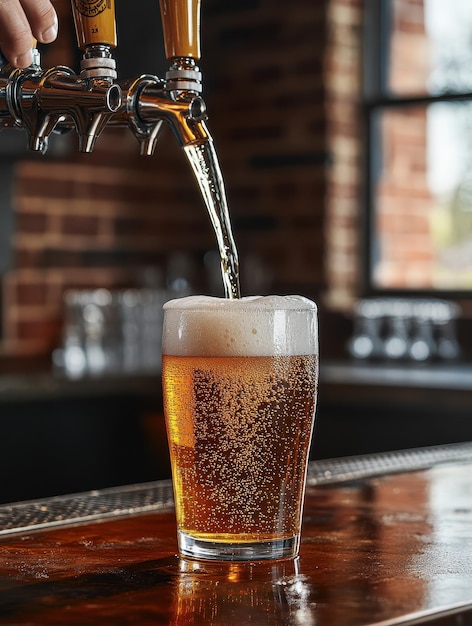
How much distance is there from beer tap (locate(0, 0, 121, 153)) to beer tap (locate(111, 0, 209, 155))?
0.6 inches

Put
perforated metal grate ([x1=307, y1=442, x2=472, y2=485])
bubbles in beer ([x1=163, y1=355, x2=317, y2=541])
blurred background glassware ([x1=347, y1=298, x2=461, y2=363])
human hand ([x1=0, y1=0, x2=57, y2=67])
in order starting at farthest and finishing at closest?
blurred background glassware ([x1=347, y1=298, x2=461, y2=363])
perforated metal grate ([x1=307, y1=442, x2=472, y2=485])
human hand ([x1=0, y1=0, x2=57, y2=67])
bubbles in beer ([x1=163, y1=355, x2=317, y2=541])

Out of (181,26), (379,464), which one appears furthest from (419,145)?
→ (181,26)

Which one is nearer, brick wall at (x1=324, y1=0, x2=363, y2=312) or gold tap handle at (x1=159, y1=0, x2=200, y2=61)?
gold tap handle at (x1=159, y1=0, x2=200, y2=61)

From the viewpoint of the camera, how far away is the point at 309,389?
824 millimetres

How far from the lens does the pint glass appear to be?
797mm

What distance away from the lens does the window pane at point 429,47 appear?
3.57m

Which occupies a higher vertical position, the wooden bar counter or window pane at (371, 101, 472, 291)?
window pane at (371, 101, 472, 291)

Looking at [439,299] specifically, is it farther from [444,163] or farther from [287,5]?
[287,5]

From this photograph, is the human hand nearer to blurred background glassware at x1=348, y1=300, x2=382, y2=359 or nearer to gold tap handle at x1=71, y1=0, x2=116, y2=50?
gold tap handle at x1=71, y1=0, x2=116, y2=50

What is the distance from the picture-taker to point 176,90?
0.85 meters

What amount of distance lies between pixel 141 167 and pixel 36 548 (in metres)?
3.20

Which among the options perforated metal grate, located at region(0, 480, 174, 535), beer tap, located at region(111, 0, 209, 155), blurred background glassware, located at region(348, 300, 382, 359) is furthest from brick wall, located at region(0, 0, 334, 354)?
beer tap, located at region(111, 0, 209, 155)

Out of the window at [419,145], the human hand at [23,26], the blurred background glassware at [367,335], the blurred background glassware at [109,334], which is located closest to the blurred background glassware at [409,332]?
the blurred background glassware at [367,335]

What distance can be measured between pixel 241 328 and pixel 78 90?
0.22 m
